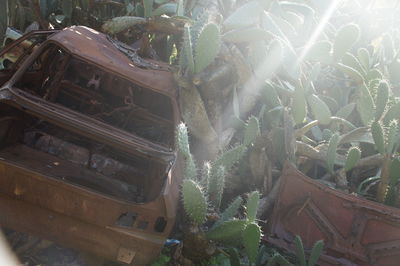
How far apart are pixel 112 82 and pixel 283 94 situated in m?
2.12

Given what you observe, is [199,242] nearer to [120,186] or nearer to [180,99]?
[120,186]

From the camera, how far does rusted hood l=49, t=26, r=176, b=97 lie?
410cm

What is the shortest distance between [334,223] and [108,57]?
2811mm

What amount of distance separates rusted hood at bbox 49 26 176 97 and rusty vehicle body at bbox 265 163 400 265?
1.63m

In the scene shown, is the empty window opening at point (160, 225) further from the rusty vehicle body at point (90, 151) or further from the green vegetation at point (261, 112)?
the green vegetation at point (261, 112)

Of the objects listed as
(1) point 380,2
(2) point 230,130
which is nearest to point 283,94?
(2) point 230,130

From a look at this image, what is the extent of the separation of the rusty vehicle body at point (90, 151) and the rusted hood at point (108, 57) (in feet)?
0.04

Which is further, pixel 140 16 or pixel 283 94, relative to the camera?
pixel 140 16

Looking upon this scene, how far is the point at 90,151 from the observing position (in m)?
4.18

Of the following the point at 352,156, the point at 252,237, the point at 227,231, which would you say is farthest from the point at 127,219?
the point at 352,156

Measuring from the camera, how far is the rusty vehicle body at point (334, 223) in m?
4.20

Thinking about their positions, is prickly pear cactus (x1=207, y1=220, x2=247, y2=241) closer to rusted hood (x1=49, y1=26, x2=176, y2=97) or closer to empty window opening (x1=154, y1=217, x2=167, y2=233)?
empty window opening (x1=154, y1=217, x2=167, y2=233)

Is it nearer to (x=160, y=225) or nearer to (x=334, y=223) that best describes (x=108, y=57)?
(x=160, y=225)

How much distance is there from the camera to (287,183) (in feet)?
15.1
